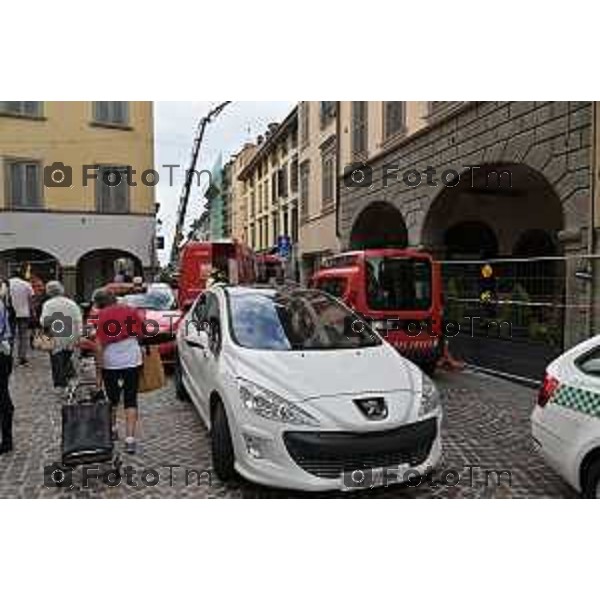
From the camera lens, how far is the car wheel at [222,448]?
4.89m

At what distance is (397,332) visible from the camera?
945 cm

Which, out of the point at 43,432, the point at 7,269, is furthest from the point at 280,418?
the point at 7,269

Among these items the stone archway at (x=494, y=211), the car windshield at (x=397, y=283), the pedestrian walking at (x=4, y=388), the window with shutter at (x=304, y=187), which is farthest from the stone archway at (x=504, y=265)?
the window with shutter at (x=304, y=187)

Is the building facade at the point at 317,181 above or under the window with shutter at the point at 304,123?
under

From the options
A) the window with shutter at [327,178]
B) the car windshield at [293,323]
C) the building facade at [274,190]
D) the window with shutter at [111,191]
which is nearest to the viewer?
the car windshield at [293,323]

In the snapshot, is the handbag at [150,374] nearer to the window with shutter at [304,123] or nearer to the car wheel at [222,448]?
the car wheel at [222,448]

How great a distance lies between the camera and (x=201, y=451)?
599 centimetres

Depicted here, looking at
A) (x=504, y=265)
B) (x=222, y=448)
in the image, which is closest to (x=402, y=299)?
(x=504, y=265)

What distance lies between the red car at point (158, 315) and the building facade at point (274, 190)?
1850cm

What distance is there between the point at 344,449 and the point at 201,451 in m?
2.06

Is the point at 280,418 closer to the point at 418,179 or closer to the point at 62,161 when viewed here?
the point at 418,179

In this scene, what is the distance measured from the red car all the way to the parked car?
2.81m

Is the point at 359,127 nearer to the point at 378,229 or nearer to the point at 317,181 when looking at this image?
the point at 378,229

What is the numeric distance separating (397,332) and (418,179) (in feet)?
20.4
